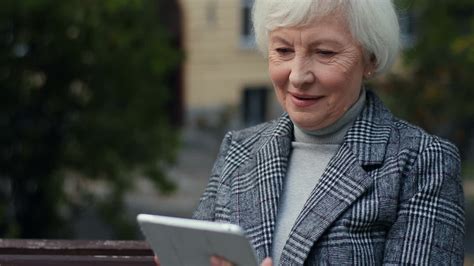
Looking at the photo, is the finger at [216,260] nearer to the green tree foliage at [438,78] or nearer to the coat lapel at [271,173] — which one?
the coat lapel at [271,173]

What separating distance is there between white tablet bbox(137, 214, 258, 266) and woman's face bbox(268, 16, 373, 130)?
48 cm

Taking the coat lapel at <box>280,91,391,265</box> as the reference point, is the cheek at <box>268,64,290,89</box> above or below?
above

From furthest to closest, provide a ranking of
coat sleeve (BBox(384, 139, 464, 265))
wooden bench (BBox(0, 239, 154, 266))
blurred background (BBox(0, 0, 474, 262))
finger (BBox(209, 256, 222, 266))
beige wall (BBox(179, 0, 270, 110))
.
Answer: beige wall (BBox(179, 0, 270, 110)) < blurred background (BBox(0, 0, 474, 262)) < wooden bench (BBox(0, 239, 154, 266)) < coat sleeve (BBox(384, 139, 464, 265)) < finger (BBox(209, 256, 222, 266))

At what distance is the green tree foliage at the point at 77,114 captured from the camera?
8.73 metres

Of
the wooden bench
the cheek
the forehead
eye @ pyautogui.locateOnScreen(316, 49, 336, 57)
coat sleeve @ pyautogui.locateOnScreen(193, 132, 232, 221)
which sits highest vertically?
the forehead

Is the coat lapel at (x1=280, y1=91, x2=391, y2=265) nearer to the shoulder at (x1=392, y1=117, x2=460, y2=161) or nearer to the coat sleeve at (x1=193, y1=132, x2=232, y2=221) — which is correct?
the shoulder at (x1=392, y1=117, x2=460, y2=161)

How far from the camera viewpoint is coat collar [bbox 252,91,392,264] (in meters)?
2.92

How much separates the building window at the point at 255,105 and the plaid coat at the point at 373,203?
16.7 m

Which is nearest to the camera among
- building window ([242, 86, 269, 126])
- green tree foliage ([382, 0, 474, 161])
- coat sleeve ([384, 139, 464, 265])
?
coat sleeve ([384, 139, 464, 265])

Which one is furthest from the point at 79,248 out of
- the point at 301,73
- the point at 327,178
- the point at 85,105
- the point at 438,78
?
the point at 438,78

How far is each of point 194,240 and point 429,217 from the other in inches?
23.0

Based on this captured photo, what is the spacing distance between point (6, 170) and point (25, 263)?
5596 mm

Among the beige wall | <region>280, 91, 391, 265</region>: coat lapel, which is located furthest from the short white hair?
the beige wall

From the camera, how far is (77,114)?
8977 millimetres
